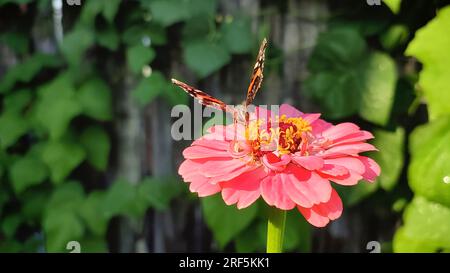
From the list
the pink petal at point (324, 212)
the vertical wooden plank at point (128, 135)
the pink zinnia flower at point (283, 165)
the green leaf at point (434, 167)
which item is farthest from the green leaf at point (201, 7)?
the pink petal at point (324, 212)

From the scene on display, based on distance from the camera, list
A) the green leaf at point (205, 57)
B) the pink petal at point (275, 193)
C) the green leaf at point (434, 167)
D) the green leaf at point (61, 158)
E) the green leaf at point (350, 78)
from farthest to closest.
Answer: the green leaf at point (61, 158) < the green leaf at point (205, 57) < the green leaf at point (350, 78) < the green leaf at point (434, 167) < the pink petal at point (275, 193)

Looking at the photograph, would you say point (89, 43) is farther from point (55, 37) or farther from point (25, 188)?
point (25, 188)

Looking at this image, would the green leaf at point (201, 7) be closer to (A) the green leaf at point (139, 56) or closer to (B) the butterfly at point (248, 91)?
(A) the green leaf at point (139, 56)

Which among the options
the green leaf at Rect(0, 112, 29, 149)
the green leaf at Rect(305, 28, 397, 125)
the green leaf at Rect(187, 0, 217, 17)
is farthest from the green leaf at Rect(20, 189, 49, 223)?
the green leaf at Rect(305, 28, 397, 125)

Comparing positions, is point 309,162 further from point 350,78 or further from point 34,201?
point 34,201

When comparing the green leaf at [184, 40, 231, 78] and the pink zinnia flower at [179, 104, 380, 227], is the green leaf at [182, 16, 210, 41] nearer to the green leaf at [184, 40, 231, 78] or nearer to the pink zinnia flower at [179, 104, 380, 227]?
the green leaf at [184, 40, 231, 78]

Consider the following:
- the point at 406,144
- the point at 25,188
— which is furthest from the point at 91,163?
the point at 406,144
